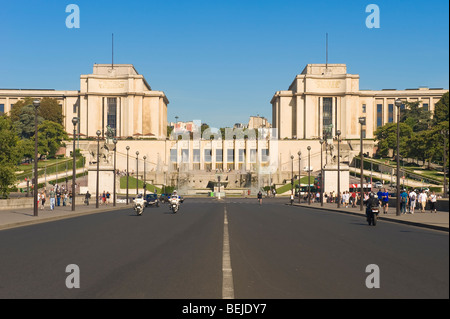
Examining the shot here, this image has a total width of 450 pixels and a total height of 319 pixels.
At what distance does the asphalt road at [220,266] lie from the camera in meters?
8.59

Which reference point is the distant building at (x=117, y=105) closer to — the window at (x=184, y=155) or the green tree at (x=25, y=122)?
the green tree at (x=25, y=122)

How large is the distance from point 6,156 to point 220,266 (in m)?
39.9

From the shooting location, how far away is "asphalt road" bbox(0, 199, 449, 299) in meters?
8.59

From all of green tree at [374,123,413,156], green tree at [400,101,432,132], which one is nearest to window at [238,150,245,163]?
green tree at [374,123,413,156]

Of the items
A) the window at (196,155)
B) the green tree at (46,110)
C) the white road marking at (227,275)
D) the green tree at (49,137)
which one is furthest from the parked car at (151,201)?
the green tree at (46,110)

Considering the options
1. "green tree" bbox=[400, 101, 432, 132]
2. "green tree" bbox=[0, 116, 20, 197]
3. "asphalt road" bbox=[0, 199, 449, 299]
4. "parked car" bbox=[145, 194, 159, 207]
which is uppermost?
"green tree" bbox=[400, 101, 432, 132]

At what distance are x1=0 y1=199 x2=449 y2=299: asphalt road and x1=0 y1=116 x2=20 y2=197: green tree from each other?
27.1 m

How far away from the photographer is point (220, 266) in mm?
11719

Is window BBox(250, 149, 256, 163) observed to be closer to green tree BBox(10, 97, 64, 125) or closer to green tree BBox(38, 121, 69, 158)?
green tree BBox(38, 121, 69, 158)

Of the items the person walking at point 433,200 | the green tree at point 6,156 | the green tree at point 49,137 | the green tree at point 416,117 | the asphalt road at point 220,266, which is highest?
the green tree at point 416,117

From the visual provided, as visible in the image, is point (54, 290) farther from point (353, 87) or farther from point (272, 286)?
point (353, 87)

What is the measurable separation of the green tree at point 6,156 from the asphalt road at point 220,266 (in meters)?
27.1

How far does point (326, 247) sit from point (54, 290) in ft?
28.0
